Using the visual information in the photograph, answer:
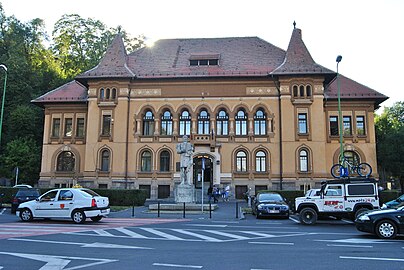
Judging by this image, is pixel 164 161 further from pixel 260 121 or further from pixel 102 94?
pixel 260 121

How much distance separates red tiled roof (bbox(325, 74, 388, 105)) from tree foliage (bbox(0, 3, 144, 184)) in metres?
23.9

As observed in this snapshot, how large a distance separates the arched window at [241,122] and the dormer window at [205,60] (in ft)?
20.0

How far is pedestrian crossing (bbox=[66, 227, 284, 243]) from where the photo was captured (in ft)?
39.5

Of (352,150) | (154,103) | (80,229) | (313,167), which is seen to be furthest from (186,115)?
(80,229)

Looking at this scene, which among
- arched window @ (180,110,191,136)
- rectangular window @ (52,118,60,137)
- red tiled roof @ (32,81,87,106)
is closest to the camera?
arched window @ (180,110,191,136)

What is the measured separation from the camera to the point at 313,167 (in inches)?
1330

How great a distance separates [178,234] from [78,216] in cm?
590

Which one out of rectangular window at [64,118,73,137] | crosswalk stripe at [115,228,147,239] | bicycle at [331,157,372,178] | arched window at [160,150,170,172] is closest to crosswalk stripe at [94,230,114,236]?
crosswalk stripe at [115,228,147,239]

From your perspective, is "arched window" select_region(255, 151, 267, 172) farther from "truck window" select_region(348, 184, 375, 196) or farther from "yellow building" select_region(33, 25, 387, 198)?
"truck window" select_region(348, 184, 375, 196)

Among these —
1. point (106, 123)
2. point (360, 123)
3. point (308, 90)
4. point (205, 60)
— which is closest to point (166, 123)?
point (106, 123)

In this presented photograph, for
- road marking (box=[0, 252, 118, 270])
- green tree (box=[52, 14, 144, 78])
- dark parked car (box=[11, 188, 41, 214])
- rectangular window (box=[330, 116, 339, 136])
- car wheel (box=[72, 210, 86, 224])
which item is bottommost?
road marking (box=[0, 252, 118, 270])

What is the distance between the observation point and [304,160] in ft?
113

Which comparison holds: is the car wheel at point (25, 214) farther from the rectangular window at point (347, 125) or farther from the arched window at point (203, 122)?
the rectangular window at point (347, 125)

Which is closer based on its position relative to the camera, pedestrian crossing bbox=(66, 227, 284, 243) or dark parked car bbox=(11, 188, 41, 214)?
pedestrian crossing bbox=(66, 227, 284, 243)
